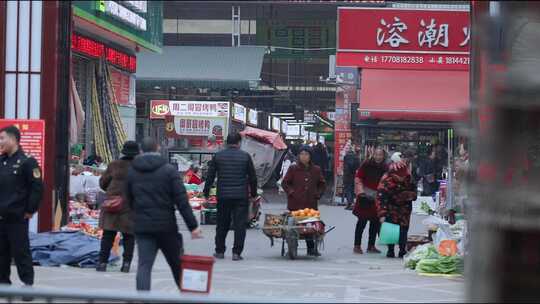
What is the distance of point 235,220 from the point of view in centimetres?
1477

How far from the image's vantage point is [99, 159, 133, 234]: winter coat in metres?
12.7

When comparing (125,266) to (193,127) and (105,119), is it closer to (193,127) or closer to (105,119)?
(105,119)

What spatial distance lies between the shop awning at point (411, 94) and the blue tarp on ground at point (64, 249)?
13.0 m

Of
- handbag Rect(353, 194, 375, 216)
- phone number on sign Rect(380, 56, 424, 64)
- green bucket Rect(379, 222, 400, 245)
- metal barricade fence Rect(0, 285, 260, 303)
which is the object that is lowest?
green bucket Rect(379, 222, 400, 245)

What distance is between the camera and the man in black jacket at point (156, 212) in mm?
9641

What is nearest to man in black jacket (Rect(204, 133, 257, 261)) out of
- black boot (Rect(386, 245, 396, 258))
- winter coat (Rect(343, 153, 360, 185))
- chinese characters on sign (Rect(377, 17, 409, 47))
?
black boot (Rect(386, 245, 396, 258))

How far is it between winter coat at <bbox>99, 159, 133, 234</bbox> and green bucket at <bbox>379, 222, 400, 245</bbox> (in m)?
4.29

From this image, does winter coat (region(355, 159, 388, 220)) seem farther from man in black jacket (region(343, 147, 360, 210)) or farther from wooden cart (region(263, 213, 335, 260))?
man in black jacket (region(343, 147, 360, 210))

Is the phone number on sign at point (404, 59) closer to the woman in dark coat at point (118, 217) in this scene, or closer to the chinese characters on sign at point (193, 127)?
the chinese characters on sign at point (193, 127)

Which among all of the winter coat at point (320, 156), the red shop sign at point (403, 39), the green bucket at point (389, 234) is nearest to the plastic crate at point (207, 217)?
the red shop sign at point (403, 39)

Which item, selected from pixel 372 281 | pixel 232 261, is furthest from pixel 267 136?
pixel 372 281

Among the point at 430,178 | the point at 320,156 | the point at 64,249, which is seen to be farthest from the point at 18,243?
the point at 320,156

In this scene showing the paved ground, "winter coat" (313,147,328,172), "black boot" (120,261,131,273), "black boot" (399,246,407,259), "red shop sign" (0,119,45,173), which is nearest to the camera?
the paved ground

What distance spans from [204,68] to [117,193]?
76.4 ft
